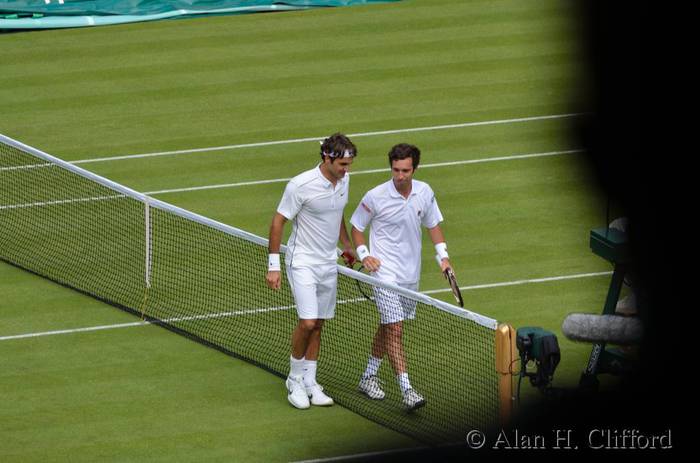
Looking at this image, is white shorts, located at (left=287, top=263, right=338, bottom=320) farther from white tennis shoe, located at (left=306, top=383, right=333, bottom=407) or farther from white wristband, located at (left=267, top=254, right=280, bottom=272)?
white tennis shoe, located at (left=306, top=383, right=333, bottom=407)

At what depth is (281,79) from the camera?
19.0m

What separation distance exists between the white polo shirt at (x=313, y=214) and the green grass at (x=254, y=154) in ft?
3.84

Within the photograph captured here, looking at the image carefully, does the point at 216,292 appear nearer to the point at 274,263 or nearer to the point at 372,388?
the point at 372,388

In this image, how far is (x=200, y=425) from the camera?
8891mm

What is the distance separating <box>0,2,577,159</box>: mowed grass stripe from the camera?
17.2 meters

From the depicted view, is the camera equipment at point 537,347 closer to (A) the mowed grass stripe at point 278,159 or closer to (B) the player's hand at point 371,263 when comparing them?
(B) the player's hand at point 371,263

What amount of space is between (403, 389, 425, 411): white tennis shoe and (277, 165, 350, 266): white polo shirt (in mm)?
1085

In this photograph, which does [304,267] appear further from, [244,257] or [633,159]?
[633,159]

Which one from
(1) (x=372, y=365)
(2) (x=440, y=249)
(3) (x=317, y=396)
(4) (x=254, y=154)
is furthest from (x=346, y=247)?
(4) (x=254, y=154)

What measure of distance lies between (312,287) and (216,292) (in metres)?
3.06

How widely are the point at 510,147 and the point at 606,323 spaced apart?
15.1 metres

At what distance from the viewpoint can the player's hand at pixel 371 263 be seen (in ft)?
28.6

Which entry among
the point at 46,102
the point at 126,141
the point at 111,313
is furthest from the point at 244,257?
the point at 46,102

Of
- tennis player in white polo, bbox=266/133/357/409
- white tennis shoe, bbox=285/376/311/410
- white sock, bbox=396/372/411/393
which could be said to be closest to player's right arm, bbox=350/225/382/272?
tennis player in white polo, bbox=266/133/357/409
